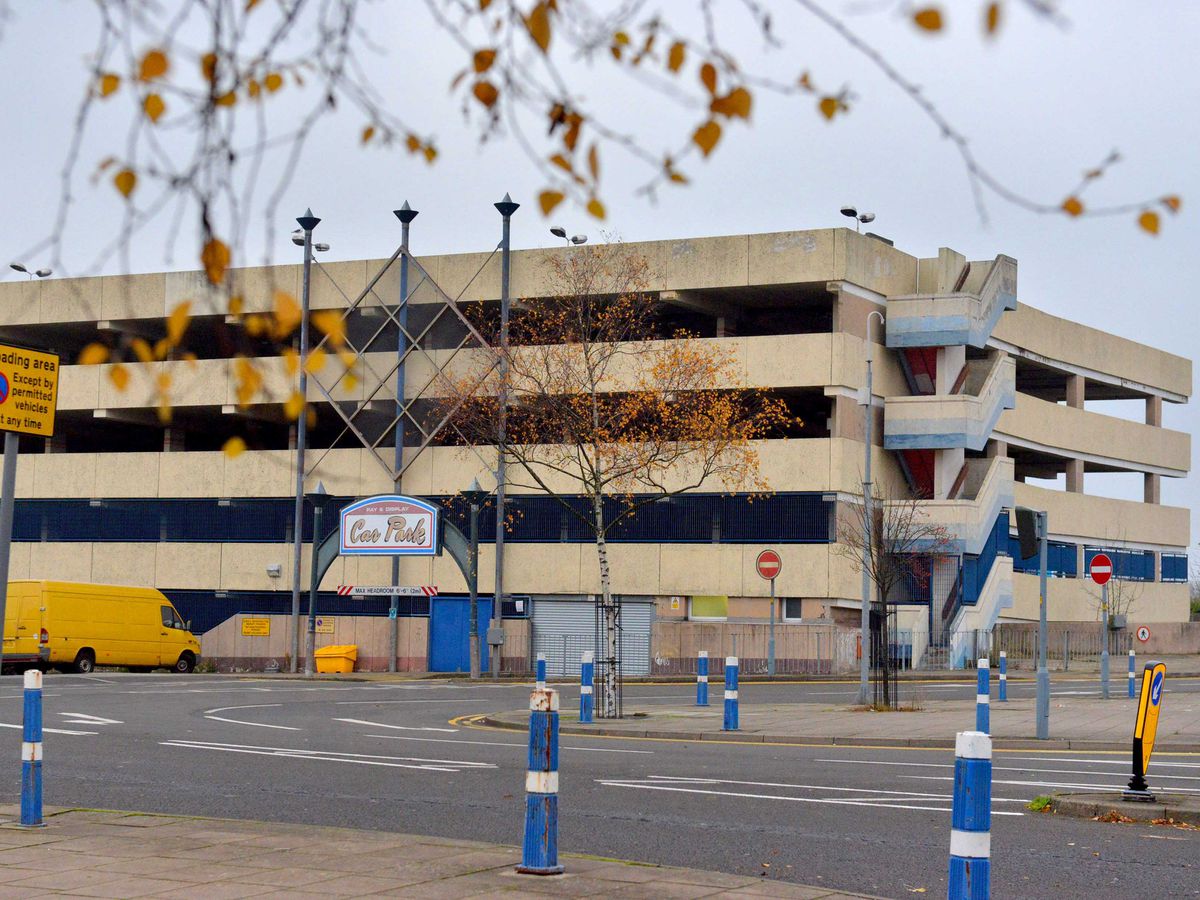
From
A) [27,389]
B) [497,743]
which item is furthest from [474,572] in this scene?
[27,389]

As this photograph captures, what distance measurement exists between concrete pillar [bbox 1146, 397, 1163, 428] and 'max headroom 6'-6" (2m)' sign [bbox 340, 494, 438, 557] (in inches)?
1167

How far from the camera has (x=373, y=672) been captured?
4716 cm

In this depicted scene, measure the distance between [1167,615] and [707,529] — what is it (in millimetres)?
23863

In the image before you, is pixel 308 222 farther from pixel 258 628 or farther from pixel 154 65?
pixel 154 65

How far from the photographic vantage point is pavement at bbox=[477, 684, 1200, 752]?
21000 mm

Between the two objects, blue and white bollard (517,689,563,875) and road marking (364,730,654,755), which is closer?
blue and white bollard (517,689,563,875)

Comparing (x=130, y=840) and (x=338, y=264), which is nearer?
(x=130, y=840)

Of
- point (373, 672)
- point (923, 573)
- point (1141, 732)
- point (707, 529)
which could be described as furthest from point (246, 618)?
point (1141, 732)

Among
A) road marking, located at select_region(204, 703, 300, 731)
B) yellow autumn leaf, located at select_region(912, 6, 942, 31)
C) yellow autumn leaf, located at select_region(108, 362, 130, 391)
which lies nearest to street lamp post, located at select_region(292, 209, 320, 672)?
road marking, located at select_region(204, 703, 300, 731)

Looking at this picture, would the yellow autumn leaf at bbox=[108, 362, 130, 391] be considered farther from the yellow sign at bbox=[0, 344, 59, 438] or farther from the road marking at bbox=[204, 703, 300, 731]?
the road marking at bbox=[204, 703, 300, 731]

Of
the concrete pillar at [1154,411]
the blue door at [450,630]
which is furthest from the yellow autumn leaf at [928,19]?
the concrete pillar at [1154,411]

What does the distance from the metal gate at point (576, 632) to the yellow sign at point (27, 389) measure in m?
34.6

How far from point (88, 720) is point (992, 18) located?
22091 mm

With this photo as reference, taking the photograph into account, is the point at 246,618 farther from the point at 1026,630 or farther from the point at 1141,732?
the point at 1141,732
